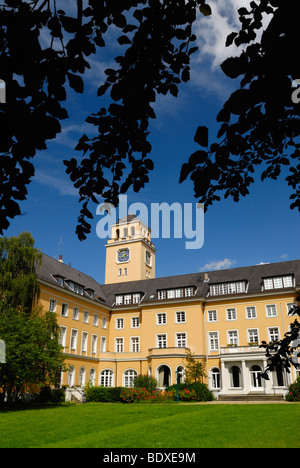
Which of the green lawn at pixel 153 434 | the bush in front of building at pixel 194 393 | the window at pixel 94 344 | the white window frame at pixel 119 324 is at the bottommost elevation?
the green lawn at pixel 153 434

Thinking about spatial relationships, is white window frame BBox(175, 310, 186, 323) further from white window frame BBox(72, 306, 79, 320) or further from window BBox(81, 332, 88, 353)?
white window frame BBox(72, 306, 79, 320)

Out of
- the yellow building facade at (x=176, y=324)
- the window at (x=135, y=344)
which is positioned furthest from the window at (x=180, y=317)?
the window at (x=135, y=344)

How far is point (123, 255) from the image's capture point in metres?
55.8

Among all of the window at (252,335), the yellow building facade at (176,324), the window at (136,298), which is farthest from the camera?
the window at (136,298)

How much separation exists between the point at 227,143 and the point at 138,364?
37217 millimetres

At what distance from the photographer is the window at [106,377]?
38.0m

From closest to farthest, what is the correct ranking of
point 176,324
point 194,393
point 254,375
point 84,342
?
point 194,393, point 254,375, point 84,342, point 176,324

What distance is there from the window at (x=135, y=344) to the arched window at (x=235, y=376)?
1027 cm

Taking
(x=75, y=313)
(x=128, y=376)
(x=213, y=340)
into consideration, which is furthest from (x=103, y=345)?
(x=213, y=340)

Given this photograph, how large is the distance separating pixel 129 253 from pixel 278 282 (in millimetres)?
25292

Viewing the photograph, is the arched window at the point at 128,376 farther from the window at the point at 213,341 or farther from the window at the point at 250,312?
the window at the point at 250,312

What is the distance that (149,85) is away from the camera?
11.0 ft

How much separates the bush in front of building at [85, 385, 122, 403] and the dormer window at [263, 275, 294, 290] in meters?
16.6

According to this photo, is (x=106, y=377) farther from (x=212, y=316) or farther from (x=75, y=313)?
(x=212, y=316)
